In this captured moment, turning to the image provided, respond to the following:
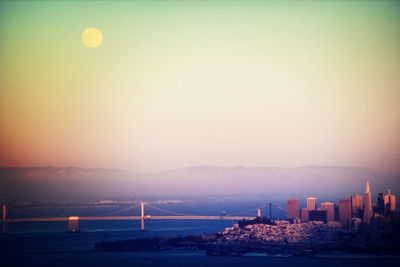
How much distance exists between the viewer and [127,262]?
521 inches

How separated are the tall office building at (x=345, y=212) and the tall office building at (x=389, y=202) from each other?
825 millimetres

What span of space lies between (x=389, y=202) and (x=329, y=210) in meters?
1.42

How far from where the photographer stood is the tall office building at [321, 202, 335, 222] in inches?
691

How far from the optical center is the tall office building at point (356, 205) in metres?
17.2

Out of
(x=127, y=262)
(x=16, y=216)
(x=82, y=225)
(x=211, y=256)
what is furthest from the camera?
(x=82, y=225)

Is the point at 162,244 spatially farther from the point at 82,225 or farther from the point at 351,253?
the point at 82,225

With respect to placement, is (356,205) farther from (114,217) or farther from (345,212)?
(114,217)

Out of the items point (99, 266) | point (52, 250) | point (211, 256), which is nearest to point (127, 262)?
point (99, 266)

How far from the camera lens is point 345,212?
682 inches

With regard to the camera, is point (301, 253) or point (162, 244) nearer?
point (301, 253)

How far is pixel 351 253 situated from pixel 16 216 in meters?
13.0

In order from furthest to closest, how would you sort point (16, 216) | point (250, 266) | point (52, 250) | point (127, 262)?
point (16, 216), point (52, 250), point (127, 262), point (250, 266)

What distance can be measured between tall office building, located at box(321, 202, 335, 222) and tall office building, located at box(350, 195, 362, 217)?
511mm

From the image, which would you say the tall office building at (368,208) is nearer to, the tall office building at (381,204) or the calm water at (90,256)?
the tall office building at (381,204)
